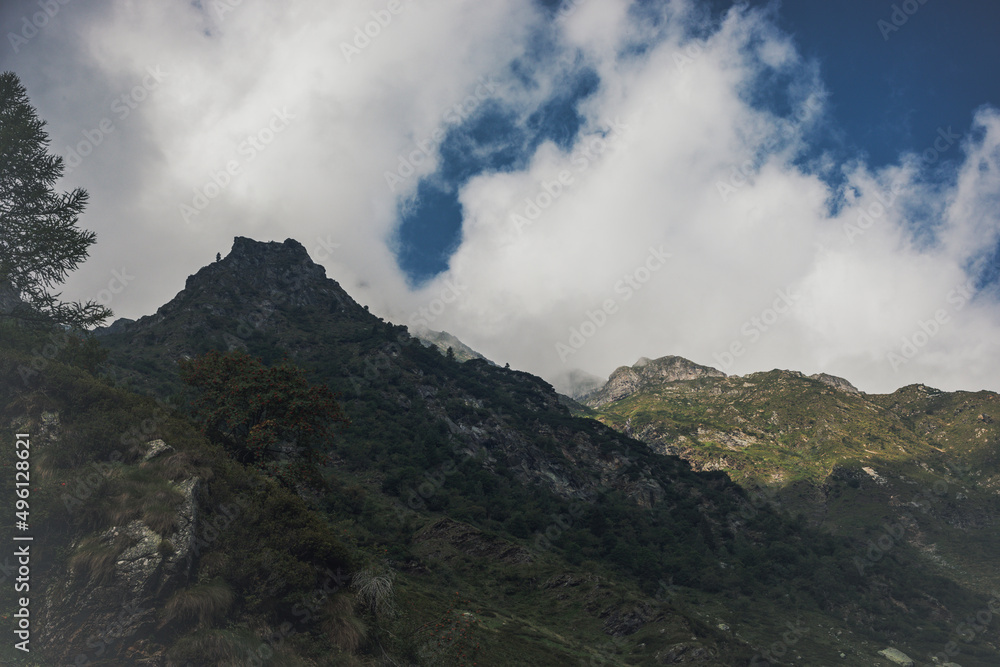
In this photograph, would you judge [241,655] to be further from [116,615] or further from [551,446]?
[551,446]

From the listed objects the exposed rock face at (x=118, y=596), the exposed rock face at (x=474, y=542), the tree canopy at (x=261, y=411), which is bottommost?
the exposed rock face at (x=118, y=596)

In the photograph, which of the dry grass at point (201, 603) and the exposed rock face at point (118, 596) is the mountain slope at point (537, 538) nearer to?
the dry grass at point (201, 603)

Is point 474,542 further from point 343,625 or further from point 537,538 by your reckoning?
point 343,625

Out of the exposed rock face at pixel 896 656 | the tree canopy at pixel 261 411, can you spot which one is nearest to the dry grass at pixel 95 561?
the tree canopy at pixel 261 411

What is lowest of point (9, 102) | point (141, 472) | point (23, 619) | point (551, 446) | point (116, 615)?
point (23, 619)

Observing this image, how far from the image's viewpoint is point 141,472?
1883 centimetres

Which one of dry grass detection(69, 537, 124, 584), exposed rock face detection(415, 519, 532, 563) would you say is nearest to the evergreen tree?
dry grass detection(69, 537, 124, 584)

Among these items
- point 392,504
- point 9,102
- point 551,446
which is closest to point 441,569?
point 392,504

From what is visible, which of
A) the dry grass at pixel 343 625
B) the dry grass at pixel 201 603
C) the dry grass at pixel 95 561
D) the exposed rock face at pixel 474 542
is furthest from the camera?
the exposed rock face at pixel 474 542

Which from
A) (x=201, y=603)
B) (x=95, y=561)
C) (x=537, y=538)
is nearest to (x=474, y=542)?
(x=537, y=538)

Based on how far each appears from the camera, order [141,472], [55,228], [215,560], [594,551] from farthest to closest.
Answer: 1. [594,551]
2. [55,228]
3. [141,472]
4. [215,560]

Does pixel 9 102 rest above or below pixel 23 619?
above

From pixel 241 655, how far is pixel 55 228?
1111 inches

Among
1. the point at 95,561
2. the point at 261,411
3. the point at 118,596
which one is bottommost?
the point at 118,596
